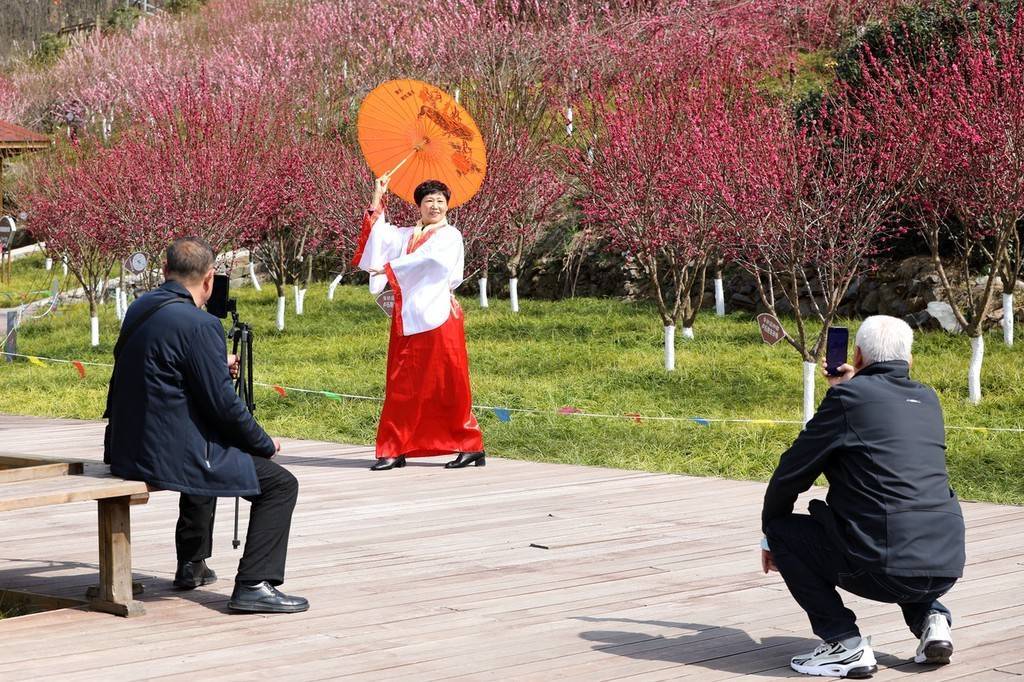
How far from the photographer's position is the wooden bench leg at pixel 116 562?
4.85 metres

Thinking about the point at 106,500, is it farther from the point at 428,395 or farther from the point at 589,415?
the point at 589,415

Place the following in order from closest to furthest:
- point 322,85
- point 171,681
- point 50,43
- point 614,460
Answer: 1. point 171,681
2. point 614,460
3. point 322,85
4. point 50,43

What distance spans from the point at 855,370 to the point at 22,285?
28.4 m

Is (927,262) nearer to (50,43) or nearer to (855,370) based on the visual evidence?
(855,370)

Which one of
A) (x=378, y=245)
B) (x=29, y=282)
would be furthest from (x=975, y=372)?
(x=29, y=282)

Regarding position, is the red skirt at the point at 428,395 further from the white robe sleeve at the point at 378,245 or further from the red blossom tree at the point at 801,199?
the red blossom tree at the point at 801,199

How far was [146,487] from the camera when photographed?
4.71 m

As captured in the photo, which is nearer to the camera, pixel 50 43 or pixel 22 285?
pixel 22 285

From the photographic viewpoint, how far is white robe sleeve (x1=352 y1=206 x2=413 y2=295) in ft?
29.4

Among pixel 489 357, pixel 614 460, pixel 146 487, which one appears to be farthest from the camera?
pixel 489 357

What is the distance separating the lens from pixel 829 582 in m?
4.16

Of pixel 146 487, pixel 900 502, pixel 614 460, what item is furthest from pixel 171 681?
pixel 614 460

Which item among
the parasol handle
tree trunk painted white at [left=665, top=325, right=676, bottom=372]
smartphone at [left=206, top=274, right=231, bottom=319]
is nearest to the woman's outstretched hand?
the parasol handle

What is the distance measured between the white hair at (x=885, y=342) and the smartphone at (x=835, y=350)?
6 cm
